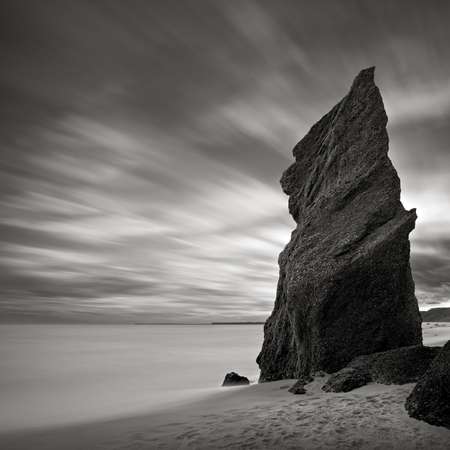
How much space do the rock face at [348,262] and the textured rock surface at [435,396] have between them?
4.53 m

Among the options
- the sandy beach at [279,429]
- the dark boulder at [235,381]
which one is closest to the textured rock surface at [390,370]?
the sandy beach at [279,429]

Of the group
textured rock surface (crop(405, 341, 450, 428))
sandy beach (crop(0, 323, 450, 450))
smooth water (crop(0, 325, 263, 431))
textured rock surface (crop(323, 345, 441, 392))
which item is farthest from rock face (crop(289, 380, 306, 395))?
smooth water (crop(0, 325, 263, 431))

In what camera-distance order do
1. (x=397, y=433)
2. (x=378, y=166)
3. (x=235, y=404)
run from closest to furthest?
(x=397, y=433) < (x=235, y=404) < (x=378, y=166)

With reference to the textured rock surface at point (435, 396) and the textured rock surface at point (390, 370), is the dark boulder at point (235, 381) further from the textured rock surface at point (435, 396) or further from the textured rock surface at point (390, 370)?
the textured rock surface at point (435, 396)

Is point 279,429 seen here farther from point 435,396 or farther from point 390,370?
point 390,370

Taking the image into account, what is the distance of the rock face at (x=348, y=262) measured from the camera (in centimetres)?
1198

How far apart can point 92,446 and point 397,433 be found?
19.8 feet

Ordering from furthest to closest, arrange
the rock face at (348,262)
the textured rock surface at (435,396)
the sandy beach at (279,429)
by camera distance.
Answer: the rock face at (348,262) < the textured rock surface at (435,396) < the sandy beach at (279,429)

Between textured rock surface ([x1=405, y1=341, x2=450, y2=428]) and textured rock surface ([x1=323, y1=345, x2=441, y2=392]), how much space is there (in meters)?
2.21

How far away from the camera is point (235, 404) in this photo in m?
10.8

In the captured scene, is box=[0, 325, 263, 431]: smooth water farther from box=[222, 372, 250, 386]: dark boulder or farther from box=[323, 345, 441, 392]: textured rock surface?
box=[323, 345, 441, 392]: textured rock surface

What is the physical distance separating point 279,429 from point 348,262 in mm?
6316

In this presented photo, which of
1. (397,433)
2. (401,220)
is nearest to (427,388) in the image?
(397,433)

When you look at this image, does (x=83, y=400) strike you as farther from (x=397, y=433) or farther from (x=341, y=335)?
(x=397, y=433)
